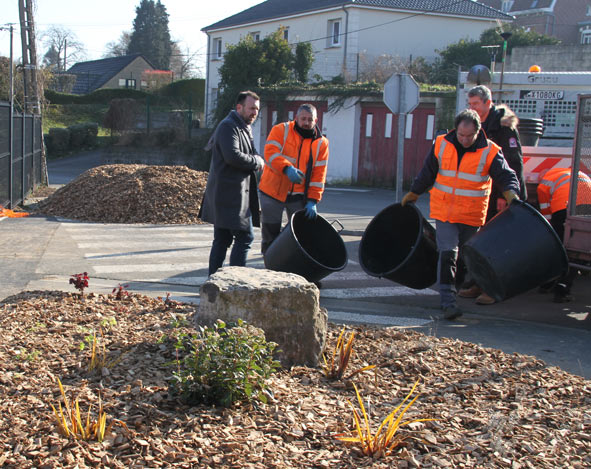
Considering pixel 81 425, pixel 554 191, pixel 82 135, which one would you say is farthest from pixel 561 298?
pixel 82 135

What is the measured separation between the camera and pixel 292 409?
3.63 metres

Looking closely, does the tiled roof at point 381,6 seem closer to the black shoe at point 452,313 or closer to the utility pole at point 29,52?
the utility pole at point 29,52

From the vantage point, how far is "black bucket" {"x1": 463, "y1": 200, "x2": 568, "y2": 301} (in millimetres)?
6230

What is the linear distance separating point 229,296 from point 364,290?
4.06 metres

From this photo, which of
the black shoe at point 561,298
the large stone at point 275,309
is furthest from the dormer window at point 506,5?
the large stone at point 275,309

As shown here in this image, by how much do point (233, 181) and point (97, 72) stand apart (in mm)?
66943

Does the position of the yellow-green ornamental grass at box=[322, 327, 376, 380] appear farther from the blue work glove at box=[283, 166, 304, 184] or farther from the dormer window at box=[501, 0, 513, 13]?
the dormer window at box=[501, 0, 513, 13]

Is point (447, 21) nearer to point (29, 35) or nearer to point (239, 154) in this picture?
point (29, 35)

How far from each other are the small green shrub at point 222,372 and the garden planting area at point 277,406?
0.06 meters

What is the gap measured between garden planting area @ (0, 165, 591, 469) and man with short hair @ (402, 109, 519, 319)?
4.72 feet

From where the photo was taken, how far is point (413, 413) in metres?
3.74

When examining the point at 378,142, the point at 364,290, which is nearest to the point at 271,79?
the point at 378,142

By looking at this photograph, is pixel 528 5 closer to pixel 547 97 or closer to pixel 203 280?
pixel 547 97

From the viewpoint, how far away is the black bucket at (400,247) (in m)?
7.10
